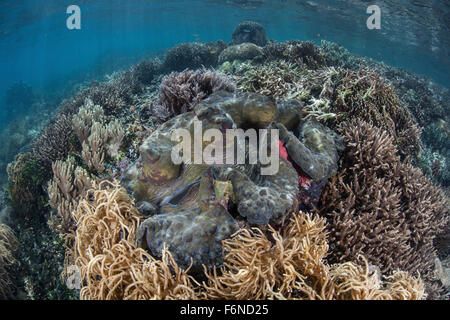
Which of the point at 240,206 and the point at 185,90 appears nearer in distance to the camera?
the point at 240,206

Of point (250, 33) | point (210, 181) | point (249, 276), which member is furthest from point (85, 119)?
point (250, 33)

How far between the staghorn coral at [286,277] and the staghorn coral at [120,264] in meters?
0.39

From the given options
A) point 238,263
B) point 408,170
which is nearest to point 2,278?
point 238,263

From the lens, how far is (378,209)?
11.5 feet

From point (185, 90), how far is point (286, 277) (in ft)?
12.9

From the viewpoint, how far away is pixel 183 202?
312 cm

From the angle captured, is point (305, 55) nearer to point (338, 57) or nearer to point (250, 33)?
point (338, 57)

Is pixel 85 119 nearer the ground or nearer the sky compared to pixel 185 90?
nearer the ground

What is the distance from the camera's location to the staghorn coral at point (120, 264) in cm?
219

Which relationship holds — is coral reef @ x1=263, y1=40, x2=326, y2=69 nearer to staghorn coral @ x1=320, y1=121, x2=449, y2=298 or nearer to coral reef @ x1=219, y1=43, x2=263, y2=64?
coral reef @ x1=219, y1=43, x2=263, y2=64

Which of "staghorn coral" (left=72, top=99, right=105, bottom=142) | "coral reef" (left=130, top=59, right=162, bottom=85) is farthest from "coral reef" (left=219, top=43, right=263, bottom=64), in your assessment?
"staghorn coral" (left=72, top=99, right=105, bottom=142)

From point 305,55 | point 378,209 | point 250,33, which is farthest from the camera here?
point 250,33

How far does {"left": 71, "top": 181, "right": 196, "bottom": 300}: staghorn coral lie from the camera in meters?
2.19
